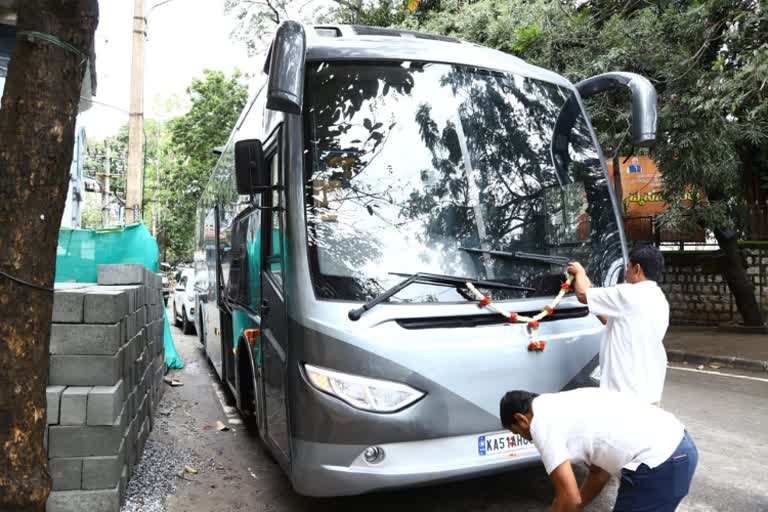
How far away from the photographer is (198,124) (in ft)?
83.7

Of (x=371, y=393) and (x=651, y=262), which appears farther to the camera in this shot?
(x=651, y=262)

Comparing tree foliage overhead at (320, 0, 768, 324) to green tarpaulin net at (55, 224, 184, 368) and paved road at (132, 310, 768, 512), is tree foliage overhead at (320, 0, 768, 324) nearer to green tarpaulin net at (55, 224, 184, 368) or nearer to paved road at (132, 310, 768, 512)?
paved road at (132, 310, 768, 512)

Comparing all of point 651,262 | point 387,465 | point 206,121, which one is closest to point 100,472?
point 387,465

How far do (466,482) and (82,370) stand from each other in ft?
8.24

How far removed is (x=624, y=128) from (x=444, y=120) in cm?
770

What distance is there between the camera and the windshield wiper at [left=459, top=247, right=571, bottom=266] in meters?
3.74

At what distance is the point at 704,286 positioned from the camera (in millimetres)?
14672

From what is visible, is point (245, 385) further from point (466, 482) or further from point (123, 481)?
point (466, 482)

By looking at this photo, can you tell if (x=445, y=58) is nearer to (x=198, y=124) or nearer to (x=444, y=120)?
(x=444, y=120)

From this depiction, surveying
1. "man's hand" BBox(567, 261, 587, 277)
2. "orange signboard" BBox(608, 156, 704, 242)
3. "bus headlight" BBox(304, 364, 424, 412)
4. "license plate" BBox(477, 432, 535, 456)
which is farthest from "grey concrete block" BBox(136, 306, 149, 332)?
"orange signboard" BBox(608, 156, 704, 242)

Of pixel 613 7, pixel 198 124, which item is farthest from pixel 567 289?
pixel 198 124

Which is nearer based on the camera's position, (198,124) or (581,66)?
(581,66)

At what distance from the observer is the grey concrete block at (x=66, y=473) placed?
382 centimetres

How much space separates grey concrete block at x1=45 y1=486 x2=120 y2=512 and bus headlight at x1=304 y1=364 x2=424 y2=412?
160cm
